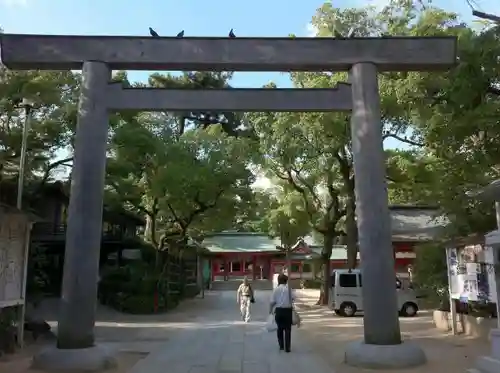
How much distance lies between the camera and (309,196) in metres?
26.0

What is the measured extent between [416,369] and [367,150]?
12.7 feet

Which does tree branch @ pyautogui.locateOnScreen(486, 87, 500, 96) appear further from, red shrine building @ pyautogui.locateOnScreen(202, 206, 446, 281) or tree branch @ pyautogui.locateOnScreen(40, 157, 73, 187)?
red shrine building @ pyautogui.locateOnScreen(202, 206, 446, 281)

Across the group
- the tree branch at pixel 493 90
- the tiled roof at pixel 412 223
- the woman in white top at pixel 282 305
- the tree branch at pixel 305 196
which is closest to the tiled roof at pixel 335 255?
the tiled roof at pixel 412 223

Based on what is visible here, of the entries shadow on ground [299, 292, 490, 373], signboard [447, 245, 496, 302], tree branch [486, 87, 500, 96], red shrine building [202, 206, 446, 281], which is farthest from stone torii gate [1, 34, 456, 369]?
red shrine building [202, 206, 446, 281]

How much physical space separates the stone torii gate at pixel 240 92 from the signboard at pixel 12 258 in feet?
8.77

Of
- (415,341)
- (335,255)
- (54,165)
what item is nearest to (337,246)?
(335,255)

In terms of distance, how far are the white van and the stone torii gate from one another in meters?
11.4

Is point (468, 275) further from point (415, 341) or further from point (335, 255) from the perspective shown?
point (335, 255)

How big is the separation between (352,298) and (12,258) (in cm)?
1344

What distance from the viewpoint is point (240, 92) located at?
9.44 m

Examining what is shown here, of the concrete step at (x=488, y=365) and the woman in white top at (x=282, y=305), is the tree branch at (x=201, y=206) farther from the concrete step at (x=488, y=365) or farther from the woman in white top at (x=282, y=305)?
the concrete step at (x=488, y=365)

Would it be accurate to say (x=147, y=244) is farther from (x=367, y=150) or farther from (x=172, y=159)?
(x=367, y=150)

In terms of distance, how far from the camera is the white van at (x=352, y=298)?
1962cm

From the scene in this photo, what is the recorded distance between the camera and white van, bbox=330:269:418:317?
64.4 ft
